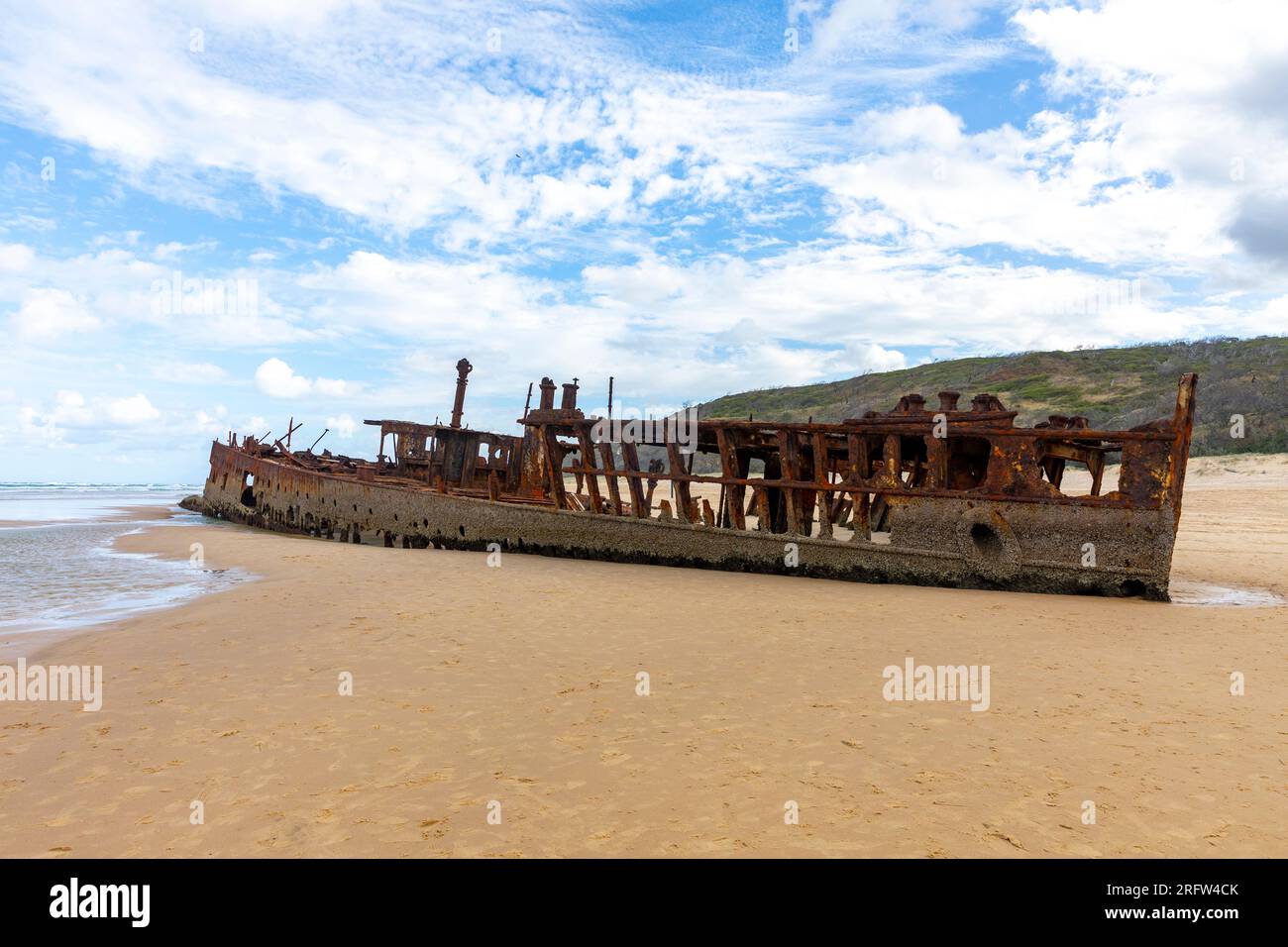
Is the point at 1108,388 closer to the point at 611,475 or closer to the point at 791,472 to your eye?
the point at 791,472

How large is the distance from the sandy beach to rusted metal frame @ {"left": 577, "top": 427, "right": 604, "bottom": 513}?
5.66 meters

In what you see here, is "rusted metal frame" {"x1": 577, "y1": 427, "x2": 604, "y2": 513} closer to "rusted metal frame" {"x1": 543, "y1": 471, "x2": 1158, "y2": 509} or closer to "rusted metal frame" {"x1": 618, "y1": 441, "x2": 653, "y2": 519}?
"rusted metal frame" {"x1": 618, "y1": 441, "x2": 653, "y2": 519}

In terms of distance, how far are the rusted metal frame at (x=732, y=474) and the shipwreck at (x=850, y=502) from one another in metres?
0.03

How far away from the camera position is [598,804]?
3225 millimetres

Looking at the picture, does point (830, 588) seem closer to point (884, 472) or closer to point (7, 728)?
point (884, 472)

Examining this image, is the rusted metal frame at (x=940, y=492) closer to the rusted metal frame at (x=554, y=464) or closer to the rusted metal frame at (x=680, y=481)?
the rusted metal frame at (x=680, y=481)

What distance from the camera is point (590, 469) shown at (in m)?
13.5

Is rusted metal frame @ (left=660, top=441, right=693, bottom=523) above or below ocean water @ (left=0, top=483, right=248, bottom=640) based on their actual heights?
above

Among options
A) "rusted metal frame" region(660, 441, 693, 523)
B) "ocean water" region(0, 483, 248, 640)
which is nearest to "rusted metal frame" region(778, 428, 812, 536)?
"rusted metal frame" region(660, 441, 693, 523)

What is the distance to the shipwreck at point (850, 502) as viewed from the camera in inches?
363

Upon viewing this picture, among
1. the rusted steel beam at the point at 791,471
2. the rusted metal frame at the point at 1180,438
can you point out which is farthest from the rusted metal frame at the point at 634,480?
the rusted metal frame at the point at 1180,438

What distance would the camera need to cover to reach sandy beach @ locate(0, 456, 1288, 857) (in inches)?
117
